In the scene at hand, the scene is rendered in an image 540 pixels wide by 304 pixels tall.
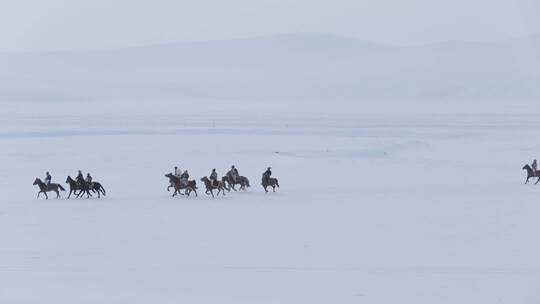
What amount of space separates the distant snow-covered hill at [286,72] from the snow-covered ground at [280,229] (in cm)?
6599

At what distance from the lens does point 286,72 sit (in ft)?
516

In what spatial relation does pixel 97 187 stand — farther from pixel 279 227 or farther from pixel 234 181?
pixel 279 227

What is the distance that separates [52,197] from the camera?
20250 millimetres

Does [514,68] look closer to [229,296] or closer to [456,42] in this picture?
[456,42]

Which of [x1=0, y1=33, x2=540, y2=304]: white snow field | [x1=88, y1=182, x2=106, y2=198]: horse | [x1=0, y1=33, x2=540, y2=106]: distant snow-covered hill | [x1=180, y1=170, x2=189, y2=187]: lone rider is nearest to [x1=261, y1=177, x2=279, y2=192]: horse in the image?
[x1=0, y1=33, x2=540, y2=304]: white snow field

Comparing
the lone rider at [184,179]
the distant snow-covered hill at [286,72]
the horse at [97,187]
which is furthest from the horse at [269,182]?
the distant snow-covered hill at [286,72]

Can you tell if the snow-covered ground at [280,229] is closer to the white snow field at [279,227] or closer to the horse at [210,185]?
the white snow field at [279,227]

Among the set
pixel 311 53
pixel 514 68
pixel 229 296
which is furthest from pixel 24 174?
pixel 311 53

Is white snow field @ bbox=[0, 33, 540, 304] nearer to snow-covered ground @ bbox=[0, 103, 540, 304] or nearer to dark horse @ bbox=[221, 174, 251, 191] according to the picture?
snow-covered ground @ bbox=[0, 103, 540, 304]

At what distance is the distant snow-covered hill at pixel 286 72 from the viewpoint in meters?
109

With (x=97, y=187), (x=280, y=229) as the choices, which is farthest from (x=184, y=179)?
(x=280, y=229)

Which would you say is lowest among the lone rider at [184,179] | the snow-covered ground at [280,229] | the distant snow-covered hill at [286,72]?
the snow-covered ground at [280,229]

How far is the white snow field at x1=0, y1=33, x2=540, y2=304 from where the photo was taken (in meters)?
10.9

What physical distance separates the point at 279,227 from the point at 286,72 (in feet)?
467
